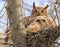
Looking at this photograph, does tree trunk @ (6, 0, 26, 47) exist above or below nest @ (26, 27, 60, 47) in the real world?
above

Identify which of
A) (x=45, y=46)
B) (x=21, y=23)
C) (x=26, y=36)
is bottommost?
(x=45, y=46)

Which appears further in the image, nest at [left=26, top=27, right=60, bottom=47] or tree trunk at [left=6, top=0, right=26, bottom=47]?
nest at [left=26, top=27, right=60, bottom=47]

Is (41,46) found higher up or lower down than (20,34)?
lower down

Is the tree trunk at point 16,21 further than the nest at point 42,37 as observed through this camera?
No

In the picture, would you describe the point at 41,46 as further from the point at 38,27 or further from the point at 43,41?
the point at 38,27

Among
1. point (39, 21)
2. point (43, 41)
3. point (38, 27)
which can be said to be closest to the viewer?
point (43, 41)

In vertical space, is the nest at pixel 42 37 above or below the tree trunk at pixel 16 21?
below

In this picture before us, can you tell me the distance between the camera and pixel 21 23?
2963mm

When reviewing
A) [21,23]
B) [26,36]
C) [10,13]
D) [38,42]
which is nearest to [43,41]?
[38,42]

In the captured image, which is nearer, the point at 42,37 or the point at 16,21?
the point at 16,21

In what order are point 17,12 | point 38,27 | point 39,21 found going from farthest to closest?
point 39,21 → point 38,27 → point 17,12

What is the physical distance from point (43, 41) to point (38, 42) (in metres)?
0.08

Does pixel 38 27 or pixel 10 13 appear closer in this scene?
pixel 10 13

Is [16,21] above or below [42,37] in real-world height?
above
